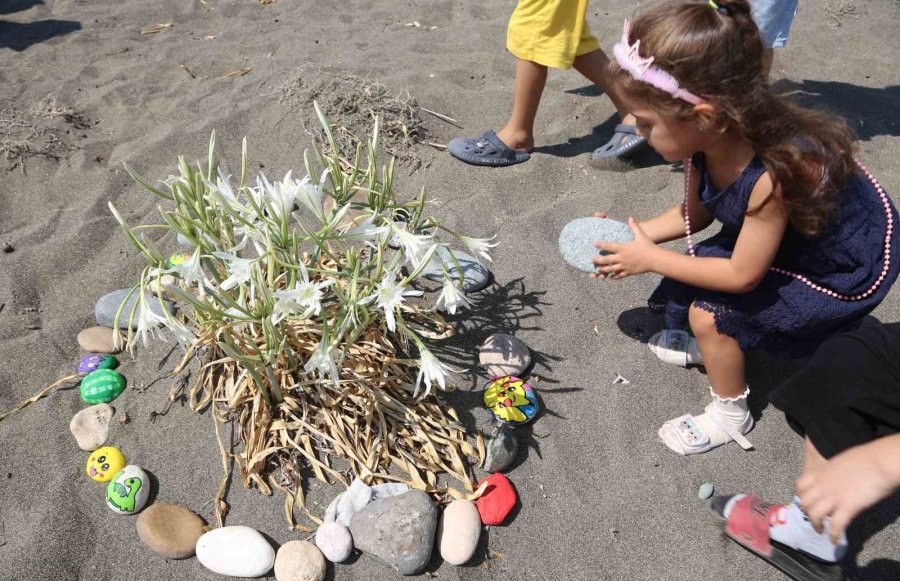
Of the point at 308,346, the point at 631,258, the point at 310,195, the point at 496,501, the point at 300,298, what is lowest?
the point at 496,501

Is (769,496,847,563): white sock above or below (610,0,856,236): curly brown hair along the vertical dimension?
below

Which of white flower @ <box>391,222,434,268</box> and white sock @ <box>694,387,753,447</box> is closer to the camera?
white flower @ <box>391,222,434,268</box>

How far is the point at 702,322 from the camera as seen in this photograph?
1.74 metres

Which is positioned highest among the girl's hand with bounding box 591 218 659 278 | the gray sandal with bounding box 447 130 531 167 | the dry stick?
the girl's hand with bounding box 591 218 659 278

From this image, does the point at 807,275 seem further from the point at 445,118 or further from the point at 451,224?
the point at 445,118

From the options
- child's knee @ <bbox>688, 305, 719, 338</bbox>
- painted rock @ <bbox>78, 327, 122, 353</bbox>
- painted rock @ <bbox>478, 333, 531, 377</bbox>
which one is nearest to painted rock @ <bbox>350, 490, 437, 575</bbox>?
painted rock @ <bbox>478, 333, 531, 377</bbox>

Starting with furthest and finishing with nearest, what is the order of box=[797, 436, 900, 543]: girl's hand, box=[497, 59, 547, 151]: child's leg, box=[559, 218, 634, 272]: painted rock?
→ box=[497, 59, 547, 151]: child's leg → box=[559, 218, 634, 272]: painted rock → box=[797, 436, 900, 543]: girl's hand

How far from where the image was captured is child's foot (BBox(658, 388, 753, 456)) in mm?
1764

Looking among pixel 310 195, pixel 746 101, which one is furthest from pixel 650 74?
pixel 310 195

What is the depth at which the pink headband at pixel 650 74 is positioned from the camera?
149cm

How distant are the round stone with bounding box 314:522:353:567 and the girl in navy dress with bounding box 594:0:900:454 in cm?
89

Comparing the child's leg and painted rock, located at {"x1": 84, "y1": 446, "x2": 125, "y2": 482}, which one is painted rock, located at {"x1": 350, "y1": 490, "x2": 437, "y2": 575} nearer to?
painted rock, located at {"x1": 84, "y1": 446, "x2": 125, "y2": 482}

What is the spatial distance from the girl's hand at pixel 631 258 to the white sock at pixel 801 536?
2.17ft

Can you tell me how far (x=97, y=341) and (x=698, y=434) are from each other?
1.76 meters
